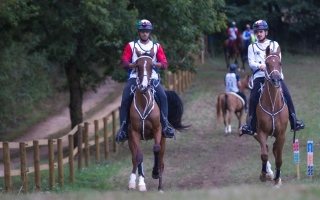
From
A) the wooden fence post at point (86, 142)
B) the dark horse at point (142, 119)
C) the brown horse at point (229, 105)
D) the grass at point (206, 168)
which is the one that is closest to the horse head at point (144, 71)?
the dark horse at point (142, 119)

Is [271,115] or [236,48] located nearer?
[271,115]

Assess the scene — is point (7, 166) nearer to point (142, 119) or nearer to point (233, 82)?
point (142, 119)

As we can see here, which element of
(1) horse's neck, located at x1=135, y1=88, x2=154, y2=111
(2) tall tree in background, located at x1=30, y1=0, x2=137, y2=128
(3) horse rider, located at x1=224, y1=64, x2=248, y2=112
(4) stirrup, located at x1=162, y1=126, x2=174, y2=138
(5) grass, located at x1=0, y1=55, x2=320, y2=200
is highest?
(2) tall tree in background, located at x1=30, y1=0, x2=137, y2=128

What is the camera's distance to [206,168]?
1930cm

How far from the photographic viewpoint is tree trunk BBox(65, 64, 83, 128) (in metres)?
24.0

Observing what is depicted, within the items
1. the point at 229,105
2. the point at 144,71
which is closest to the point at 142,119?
the point at 144,71

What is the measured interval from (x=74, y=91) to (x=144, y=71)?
10.9 meters

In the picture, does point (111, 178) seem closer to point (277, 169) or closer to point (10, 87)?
point (277, 169)

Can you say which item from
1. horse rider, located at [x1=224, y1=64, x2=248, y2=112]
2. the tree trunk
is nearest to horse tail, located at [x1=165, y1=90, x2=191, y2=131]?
the tree trunk

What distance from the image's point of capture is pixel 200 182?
17234 mm

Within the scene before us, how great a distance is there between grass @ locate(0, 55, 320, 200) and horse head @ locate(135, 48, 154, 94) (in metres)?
1.89

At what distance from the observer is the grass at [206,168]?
998cm

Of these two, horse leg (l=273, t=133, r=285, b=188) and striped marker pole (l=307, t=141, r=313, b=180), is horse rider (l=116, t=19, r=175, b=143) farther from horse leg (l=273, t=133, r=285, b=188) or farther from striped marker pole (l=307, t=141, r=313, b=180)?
striped marker pole (l=307, t=141, r=313, b=180)

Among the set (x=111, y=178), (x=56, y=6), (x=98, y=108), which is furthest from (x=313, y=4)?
(x=111, y=178)
